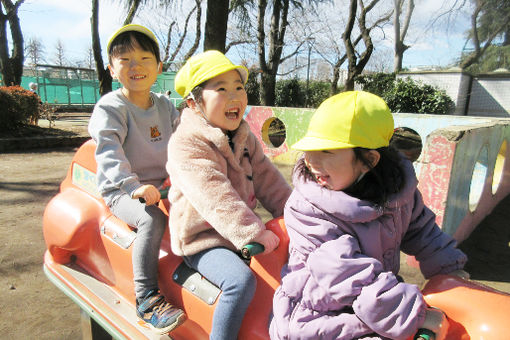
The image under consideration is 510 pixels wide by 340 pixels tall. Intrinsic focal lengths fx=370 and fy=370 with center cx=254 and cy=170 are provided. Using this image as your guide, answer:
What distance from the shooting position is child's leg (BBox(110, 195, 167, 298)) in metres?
1.59

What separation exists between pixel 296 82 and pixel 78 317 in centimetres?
1461

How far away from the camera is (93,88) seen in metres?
18.5

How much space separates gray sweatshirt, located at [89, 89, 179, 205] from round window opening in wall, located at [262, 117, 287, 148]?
4703 millimetres

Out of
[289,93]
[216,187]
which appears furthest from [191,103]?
[289,93]

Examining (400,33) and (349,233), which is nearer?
(349,233)

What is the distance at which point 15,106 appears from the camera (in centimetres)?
835

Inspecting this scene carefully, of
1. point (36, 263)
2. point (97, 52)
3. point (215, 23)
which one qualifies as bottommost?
point (36, 263)

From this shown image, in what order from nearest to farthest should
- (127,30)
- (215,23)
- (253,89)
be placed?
(127,30) → (215,23) → (253,89)

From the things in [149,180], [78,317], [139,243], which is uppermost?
[149,180]

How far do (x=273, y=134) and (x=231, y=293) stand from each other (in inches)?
393

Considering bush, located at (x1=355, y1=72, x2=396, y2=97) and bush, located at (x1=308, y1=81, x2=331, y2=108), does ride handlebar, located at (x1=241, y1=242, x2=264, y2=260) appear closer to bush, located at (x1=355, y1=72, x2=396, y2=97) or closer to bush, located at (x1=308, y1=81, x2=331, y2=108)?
bush, located at (x1=355, y1=72, x2=396, y2=97)

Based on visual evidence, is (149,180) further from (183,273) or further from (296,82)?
(296,82)

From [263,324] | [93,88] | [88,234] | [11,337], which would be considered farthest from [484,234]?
[93,88]

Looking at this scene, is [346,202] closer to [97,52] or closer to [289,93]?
[97,52]
